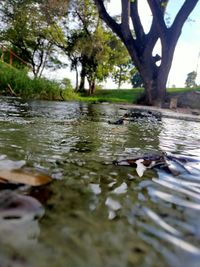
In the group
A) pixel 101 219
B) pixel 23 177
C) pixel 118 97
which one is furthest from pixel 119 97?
pixel 101 219

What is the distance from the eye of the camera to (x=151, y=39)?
35.7ft

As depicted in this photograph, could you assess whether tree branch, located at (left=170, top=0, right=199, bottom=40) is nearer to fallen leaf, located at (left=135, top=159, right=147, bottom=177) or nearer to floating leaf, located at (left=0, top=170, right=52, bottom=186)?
fallen leaf, located at (left=135, top=159, right=147, bottom=177)

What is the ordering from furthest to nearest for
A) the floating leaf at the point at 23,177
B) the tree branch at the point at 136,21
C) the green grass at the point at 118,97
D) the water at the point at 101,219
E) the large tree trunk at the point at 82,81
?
the large tree trunk at the point at 82,81, the green grass at the point at 118,97, the tree branch at the point at 136,21, the floating leaf at the point at 23,177, the water at the point at 101,219

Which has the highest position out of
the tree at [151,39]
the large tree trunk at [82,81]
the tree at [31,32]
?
the tree at [31,32]

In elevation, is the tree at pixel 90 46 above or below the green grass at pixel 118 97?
above

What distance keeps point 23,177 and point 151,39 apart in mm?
10829

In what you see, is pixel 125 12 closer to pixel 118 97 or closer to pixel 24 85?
pixel 24 85

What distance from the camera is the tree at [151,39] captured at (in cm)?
1023

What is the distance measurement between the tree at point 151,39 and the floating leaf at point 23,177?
33.8ft

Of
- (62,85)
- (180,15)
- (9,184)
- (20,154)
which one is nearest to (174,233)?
(9,184)

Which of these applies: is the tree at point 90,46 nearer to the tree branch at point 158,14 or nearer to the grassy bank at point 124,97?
the grassy bank at point 124,97

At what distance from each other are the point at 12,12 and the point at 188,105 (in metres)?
20.6

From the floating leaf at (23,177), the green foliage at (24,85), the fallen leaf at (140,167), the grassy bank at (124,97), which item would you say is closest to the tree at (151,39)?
the grassy bank at (124,97)

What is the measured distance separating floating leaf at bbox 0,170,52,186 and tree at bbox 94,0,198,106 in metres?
10.3
